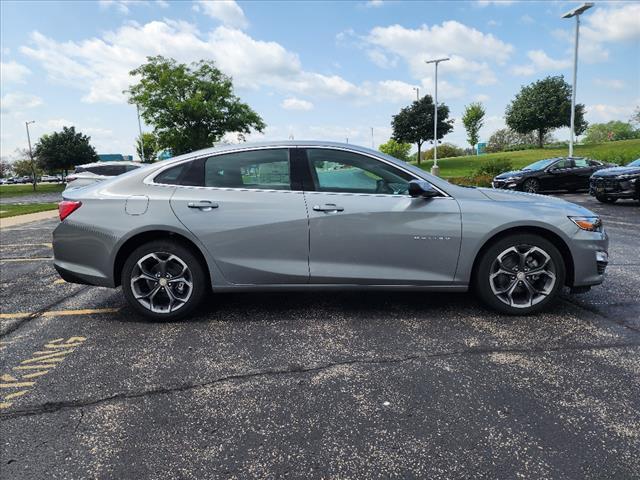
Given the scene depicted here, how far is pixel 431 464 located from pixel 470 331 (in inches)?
67.1

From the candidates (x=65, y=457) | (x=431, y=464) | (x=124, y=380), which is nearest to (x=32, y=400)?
(x=124, y=380)

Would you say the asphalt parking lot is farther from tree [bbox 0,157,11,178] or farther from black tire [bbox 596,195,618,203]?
tree [bbox 0,157,11,178]

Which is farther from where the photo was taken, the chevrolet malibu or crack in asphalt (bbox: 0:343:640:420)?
the chevrolet malibu

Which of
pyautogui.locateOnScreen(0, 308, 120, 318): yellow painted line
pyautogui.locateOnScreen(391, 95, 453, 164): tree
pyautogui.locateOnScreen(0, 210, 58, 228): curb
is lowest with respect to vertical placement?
pyautogui.locateOnScreen(0, 308, 120, 318): yellow painted line

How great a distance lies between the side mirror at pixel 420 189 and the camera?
3.63 m

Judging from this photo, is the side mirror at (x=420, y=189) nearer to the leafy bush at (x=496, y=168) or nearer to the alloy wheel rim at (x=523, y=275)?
the alloy wheel rim at (x=523, y=275)

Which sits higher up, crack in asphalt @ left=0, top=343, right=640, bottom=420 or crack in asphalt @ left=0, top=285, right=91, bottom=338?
crack in asphalt @ left=0, top=285, right=91, bottom=338

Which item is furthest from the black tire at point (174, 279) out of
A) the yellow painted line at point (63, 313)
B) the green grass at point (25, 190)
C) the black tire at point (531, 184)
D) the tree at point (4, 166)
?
the tree at point (4, 166)

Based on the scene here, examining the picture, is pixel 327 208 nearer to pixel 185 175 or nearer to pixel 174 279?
pixel 185 175

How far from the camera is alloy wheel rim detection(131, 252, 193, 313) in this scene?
3.78 meters

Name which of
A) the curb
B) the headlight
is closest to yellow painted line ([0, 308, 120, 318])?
the headlight

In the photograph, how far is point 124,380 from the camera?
2.82 metres

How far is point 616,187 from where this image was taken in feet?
42.2

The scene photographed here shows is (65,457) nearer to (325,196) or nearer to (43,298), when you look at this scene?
(325,196)
